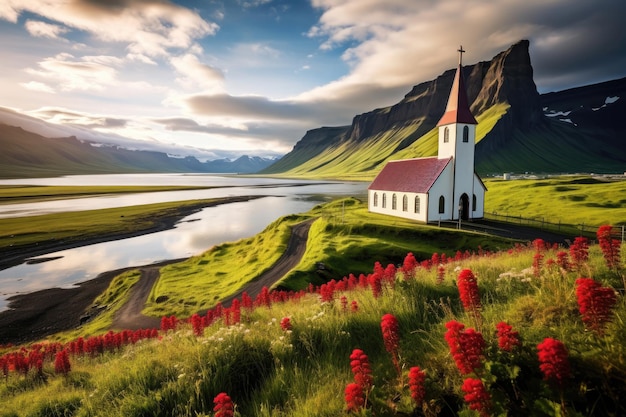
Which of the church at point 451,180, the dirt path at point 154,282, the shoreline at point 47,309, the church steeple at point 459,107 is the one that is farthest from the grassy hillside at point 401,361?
the church steeple at point 459,107

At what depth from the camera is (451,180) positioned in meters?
51.6

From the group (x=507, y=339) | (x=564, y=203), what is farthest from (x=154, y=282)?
(x=564, y=203)

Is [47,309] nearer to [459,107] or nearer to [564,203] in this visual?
[459,107]

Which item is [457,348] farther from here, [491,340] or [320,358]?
[320,358]

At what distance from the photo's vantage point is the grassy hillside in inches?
165

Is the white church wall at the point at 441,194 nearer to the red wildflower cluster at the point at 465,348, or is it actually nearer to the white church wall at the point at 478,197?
the white church wall at the point at 478,197

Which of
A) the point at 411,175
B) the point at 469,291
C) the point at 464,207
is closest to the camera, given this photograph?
the point at 469,291

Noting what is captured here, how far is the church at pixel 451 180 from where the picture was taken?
5059 centimetres

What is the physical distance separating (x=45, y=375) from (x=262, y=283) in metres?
21.7

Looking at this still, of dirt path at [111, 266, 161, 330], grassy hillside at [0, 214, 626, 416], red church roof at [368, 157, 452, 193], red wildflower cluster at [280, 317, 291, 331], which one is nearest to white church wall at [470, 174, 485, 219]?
red church roof at [368, 157, 452, 193]

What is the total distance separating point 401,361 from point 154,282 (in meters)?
43.6

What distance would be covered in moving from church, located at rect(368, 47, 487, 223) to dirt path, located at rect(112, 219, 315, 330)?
1871 centimetres

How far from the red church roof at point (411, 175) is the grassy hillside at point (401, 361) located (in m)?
43.1

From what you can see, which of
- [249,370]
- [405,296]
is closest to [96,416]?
[249,370]
